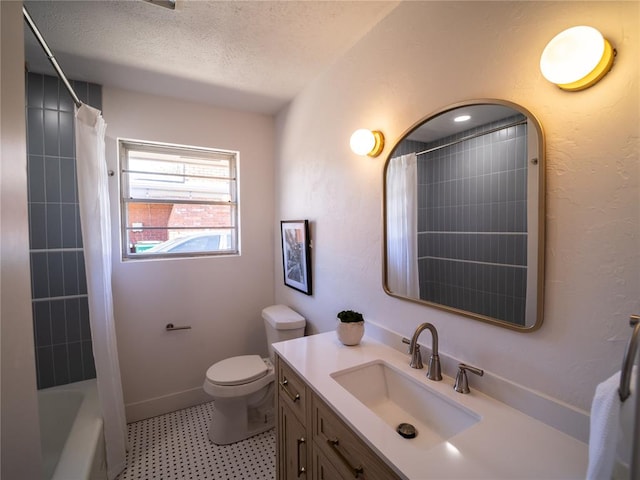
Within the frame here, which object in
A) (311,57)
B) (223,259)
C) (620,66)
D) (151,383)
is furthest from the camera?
(223,259)

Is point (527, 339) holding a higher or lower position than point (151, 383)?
higher

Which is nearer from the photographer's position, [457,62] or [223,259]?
[457,62]

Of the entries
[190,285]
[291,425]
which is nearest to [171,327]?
[190,285]

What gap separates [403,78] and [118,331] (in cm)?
258

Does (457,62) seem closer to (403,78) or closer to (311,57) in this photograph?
(403,78)

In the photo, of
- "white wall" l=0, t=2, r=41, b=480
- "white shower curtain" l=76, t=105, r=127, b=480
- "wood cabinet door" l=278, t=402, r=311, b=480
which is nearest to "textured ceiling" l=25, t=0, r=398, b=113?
"white shower curtain" l=76, t=105, r=127, b=480

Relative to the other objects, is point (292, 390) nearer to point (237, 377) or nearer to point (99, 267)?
point (237, 377)

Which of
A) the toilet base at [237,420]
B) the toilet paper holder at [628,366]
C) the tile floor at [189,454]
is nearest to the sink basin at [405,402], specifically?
the toilet paper holder at [628,366]

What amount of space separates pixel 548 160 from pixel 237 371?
6.98 feet

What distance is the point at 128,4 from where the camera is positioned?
137 centimetres

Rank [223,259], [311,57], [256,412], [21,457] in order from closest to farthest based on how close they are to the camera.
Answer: [21,457]
[311,57]
[256,412]
[223,259]

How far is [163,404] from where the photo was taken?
2371mm

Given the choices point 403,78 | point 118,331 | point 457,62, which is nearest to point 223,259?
point 118,331

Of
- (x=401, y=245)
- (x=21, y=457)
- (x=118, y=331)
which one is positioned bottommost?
(x=118, y=331)
